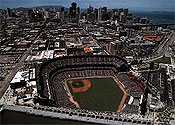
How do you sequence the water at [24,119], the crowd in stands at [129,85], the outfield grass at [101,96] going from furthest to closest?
1. the crowd in stands at [129,85]
2. the outfield grass at [101,96]
3. the water at [24,119]

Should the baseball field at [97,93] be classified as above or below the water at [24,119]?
below

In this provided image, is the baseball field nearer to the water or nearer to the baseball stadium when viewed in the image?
the baseball stadium

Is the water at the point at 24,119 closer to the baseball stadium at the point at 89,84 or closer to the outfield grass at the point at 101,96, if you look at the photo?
the baseball stadium at the point at 89,84

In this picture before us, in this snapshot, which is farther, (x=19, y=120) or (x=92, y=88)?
(x=92, y=88)

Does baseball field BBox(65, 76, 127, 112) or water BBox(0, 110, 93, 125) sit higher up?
water BBox(0, 110, 93, 125)

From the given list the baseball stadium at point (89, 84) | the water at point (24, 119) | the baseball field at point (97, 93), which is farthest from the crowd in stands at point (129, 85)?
the water at point (24, 119)

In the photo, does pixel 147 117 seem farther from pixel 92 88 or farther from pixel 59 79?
pixel 59 79

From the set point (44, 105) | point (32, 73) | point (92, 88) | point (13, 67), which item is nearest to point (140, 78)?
point (92, 88)

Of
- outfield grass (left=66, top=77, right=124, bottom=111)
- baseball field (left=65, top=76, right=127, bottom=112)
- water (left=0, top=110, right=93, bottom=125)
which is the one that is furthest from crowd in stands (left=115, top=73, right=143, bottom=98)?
water (left=0, top=110, right=93, bottom=125)
